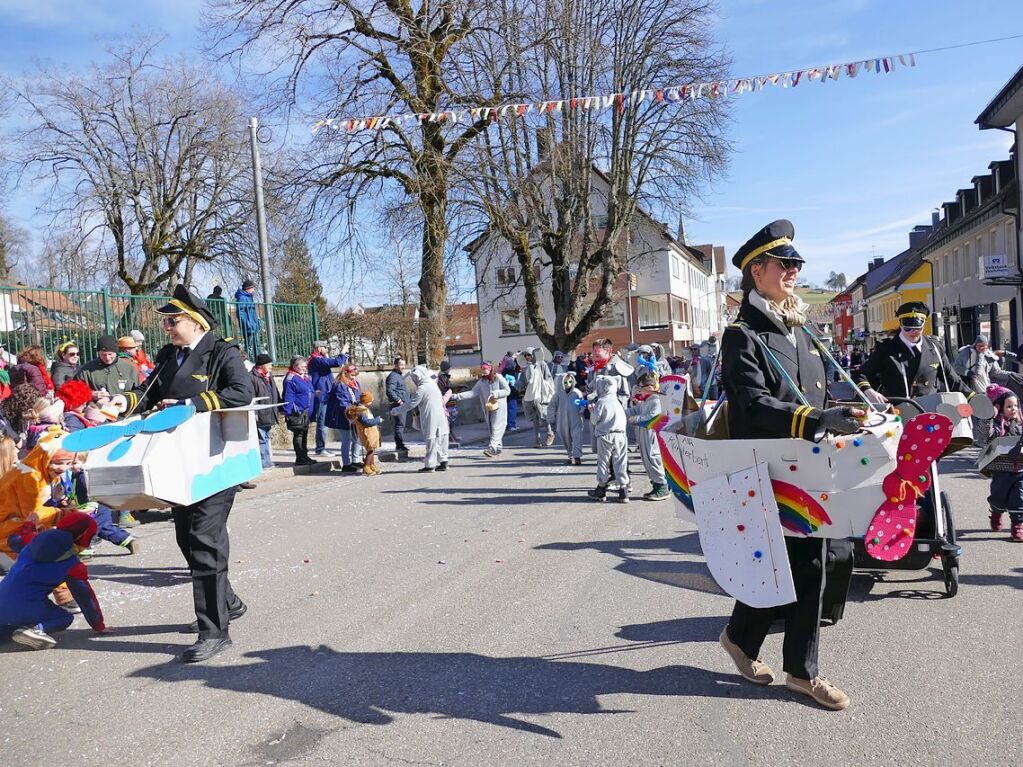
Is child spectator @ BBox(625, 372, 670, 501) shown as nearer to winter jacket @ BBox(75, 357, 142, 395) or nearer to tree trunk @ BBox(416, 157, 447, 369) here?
winter jacket @ BBox(75, 357, 142, 395)

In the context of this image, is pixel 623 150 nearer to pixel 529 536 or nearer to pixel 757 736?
pixel 529 536

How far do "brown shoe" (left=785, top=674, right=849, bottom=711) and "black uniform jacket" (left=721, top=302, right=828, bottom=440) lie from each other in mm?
1150

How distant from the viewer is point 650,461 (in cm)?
955

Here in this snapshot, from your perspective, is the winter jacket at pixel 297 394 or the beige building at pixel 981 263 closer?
the winter jacket at pixel 297 394

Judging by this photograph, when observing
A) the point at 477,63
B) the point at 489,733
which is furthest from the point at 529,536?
the point at 477,63

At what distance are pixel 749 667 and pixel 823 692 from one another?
0.36m

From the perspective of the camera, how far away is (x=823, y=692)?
371 centimetres

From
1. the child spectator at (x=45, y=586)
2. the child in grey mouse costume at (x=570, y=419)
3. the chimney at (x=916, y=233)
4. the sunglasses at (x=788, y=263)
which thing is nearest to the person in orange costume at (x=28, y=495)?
the child spectator at (x=45, y=586)

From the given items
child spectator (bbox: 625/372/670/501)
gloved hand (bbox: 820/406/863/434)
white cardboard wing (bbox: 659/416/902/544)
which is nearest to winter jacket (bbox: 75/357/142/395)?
child spectator (bbox: 625/372/670/501)

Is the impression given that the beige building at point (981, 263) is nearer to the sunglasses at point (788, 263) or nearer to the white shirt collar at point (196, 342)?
the sunglasses at point (788, 263)

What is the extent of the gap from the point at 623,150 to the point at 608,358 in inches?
690

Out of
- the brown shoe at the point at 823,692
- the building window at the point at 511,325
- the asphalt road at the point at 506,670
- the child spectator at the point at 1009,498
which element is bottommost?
the asphalt road at the point at 506,670

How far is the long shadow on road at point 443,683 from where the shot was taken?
3.91 meters

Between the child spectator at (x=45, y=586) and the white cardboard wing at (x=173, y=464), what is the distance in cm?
101
